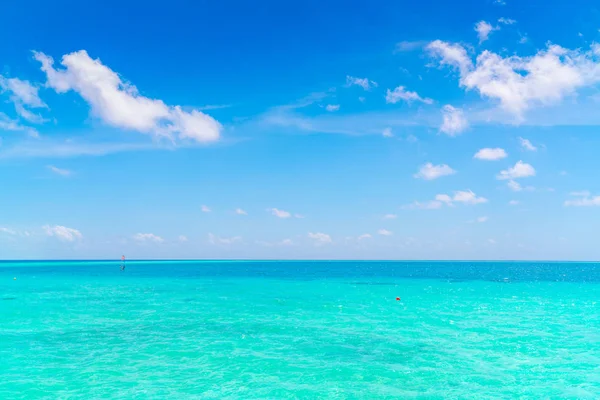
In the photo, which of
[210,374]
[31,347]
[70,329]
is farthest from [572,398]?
[70,329]

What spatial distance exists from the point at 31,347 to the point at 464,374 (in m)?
26.8

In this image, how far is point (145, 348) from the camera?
90.8 feet

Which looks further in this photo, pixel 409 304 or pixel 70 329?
pixel 409 304

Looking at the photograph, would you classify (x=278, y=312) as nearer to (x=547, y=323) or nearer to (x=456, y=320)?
(x=456, y=320)

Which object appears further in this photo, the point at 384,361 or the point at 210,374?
the point at 384,361

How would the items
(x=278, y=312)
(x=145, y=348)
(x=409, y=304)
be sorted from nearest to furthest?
(x=145, y=348) < (x=278, y=312) < (x=409, y=304)

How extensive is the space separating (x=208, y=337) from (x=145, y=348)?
4.97 metres

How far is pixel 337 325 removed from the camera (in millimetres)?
36781

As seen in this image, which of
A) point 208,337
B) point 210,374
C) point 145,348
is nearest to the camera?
point 210,374

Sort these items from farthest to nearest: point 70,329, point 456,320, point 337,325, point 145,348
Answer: point 456,320 < point 337,325 < point 70,329 < point 145,348

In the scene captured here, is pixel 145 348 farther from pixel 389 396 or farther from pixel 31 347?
pixel 389 396

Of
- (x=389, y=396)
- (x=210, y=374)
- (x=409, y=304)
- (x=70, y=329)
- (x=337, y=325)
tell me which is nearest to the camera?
(x=389, y=396)

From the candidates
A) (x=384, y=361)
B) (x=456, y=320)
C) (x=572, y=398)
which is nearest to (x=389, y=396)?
(x=384, y=361)

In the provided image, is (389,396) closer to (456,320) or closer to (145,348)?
(145,348)
